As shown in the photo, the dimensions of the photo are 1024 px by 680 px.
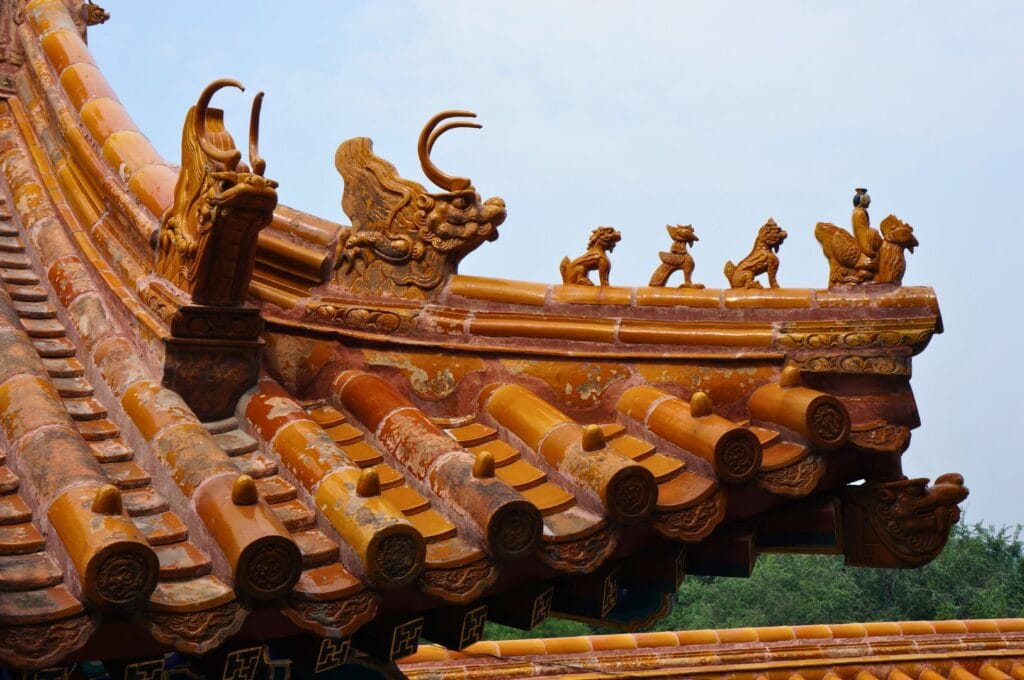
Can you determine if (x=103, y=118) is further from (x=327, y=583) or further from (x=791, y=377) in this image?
(x=791, y=377)

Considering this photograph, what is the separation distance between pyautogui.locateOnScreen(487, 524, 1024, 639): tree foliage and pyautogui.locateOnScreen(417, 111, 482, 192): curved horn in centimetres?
2189

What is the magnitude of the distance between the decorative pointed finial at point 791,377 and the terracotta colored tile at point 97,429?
2.35m

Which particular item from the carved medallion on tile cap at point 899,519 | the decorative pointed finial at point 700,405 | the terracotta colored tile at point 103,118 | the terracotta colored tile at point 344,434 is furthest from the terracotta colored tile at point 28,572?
the carved medallion on tile cap at point 899,519

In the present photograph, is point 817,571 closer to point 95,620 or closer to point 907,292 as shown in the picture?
point 907,292

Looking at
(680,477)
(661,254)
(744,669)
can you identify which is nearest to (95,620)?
(680,477)

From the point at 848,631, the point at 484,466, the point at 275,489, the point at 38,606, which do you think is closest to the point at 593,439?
the point at 484,466

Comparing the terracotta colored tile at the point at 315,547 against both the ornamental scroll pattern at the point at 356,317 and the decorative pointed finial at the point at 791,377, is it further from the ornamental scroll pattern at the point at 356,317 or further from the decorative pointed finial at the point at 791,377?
the decorative pointed finial at the point at 791,377

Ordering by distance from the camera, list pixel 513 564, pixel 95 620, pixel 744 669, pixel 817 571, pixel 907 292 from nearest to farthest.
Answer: pixel 95 620
pixel 513 564
pixel 907 292
pixel 744 669
pixel 817 571

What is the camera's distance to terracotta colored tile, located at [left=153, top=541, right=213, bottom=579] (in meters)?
3.72

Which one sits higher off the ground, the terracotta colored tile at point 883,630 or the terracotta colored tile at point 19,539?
the terracotta colored tile at point 19,539

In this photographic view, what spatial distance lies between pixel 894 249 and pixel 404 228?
1.86 meters

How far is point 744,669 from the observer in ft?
29.3

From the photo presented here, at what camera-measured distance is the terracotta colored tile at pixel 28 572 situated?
3.53m

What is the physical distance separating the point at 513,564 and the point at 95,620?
130 centimetres
